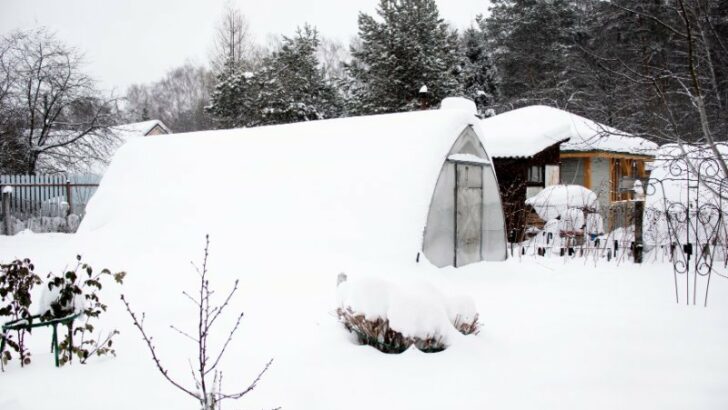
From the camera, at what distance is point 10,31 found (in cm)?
1717

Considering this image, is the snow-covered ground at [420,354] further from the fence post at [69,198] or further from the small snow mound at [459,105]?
the fence post at [69,198]

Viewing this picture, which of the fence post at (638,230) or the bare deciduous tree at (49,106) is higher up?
the bare deciduous tree at (49,106)

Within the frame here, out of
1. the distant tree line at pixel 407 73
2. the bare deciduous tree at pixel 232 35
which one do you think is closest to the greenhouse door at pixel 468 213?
the distant tree line at pixel 407 73

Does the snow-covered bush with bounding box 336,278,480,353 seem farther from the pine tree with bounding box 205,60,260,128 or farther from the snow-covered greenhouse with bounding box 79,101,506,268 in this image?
the pine tree with bounding box 205,60,260,128

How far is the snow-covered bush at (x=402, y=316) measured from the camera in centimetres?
439

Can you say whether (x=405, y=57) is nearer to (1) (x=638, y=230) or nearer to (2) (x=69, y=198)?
(2) (x=69, y=198)

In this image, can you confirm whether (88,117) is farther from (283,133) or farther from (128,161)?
(283,133)

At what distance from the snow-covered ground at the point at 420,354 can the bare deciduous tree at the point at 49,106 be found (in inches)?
509

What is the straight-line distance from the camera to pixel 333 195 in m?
8.38

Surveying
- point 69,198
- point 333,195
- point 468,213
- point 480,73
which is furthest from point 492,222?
point 480,73

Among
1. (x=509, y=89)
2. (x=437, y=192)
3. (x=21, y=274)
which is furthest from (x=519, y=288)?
(x=509, y=89)

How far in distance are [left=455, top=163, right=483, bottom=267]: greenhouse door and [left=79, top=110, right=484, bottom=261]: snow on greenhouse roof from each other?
842 mm

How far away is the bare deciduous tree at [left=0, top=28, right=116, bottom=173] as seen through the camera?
17.0 meters

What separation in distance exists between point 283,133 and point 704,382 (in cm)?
824
